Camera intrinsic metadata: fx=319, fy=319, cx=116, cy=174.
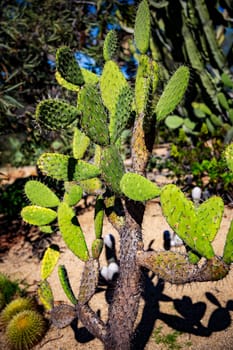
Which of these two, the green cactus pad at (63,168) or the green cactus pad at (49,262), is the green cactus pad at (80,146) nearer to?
the green cactus pad at (63,168)

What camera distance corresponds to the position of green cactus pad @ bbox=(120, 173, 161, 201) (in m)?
1.80

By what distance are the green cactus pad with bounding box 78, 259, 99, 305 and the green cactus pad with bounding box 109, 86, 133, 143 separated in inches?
37.8

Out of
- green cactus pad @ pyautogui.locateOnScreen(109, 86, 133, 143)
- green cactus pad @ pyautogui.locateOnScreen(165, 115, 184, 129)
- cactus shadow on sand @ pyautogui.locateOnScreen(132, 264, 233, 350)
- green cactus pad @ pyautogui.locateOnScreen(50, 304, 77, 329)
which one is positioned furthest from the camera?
green cactus pad @ pyautogui.locateOnScreen(165, 115, 184, 129)

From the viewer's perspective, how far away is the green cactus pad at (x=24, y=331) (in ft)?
9.43

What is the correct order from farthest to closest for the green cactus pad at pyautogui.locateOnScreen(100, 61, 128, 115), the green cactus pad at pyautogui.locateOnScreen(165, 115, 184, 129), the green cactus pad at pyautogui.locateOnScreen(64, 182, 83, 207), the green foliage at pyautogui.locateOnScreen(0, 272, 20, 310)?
the green cactus pad at pyautogui.locateOnScreen(165, 115, 184, 129) → the green foliage at pyautogui.locateOnScreen(0, 272, 20, 310) → the green cactus pad at pyautogui.locateOnScreen(64, 182, 83, 207) → the green cactus pad at pyautogui.locateOnScreen(100, 61, 128, 115)

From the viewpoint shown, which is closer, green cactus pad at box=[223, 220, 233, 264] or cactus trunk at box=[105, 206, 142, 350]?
green cactus pad at box=[223, 220, 233, 264]

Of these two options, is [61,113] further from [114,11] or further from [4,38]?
[114,11]

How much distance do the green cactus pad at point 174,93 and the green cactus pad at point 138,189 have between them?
1.81 ft

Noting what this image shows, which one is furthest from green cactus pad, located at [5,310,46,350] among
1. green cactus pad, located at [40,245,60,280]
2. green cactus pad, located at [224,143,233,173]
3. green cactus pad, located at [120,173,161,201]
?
green cactus pad, located at [224,143,233,173]

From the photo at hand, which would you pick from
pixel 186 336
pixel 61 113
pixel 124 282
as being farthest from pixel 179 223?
pixel 186 336

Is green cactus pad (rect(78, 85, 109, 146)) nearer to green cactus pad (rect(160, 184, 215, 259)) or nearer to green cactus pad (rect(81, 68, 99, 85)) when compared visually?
green cactus pad (rect(160, 184, 215, 259))

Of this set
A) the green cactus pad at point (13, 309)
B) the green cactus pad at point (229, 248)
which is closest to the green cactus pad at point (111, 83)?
the green cactus pad at point (229, 248)

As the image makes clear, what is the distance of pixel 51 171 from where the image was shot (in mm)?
1890

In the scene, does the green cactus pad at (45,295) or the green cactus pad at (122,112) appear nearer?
the green cactus pad at (122,112)
